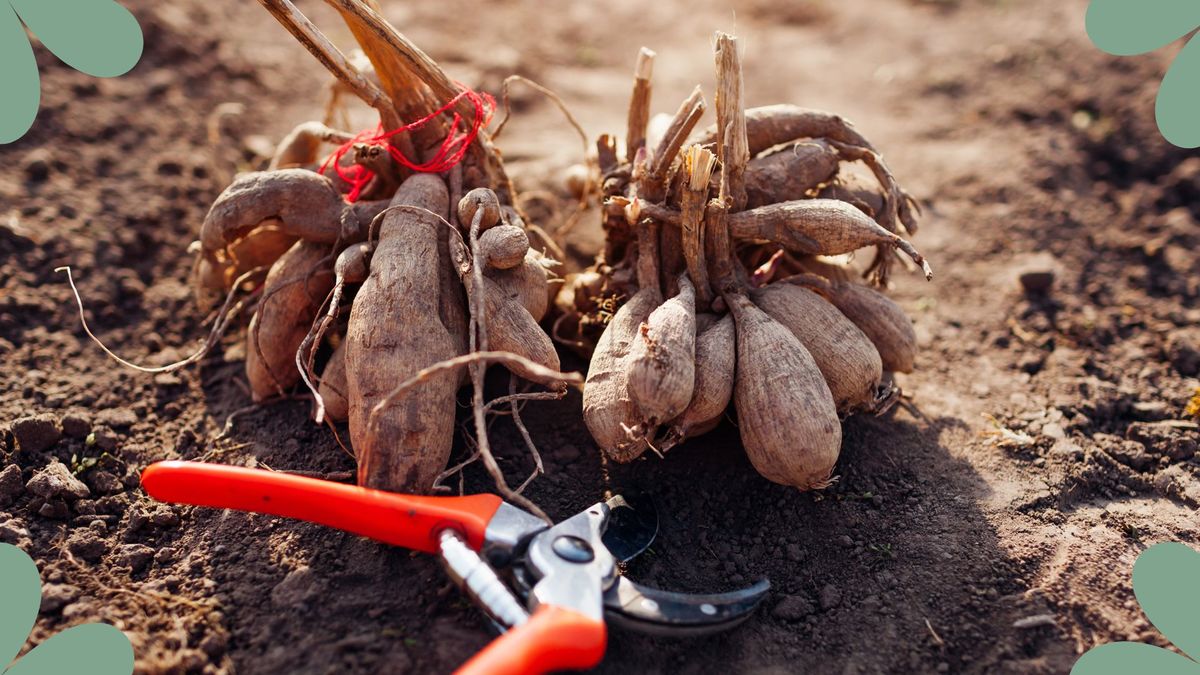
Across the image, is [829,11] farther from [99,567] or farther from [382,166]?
[99,567]

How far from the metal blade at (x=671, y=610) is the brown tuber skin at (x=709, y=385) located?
37 centimetres

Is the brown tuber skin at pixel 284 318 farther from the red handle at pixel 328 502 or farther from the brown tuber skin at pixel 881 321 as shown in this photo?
the brown tuber skin at pixel 881 321

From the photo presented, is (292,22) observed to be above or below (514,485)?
above

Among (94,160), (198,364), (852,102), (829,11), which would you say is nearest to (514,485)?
(198,364)

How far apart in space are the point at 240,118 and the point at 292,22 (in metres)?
1.66

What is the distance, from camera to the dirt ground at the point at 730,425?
1822 millimetres

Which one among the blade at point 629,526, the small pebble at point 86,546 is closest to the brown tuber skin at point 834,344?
the blade at point 629,526

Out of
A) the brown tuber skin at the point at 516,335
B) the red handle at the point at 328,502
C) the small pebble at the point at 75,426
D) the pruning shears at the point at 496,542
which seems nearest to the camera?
the pruning shears at the point at 496,542

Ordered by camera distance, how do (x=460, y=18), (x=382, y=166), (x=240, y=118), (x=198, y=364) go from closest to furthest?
1. (x=382, y=166)
2. (x=198, y=364)
3. (x=240, y=118)
4. (x=460, y=18)

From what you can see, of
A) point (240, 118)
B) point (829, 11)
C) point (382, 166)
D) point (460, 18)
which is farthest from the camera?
point (829, 11)

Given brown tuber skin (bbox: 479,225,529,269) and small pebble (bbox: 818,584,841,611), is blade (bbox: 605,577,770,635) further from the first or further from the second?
brown tuber skin (bbox: 479,225,529,269)

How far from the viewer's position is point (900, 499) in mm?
2115

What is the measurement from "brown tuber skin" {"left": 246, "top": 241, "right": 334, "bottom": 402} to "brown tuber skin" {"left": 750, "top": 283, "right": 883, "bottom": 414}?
1.28 meters

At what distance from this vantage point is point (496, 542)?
68.2 inches
